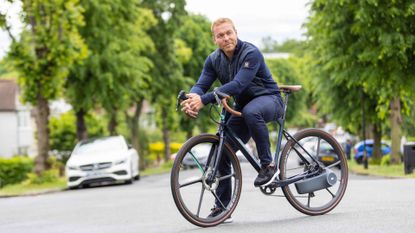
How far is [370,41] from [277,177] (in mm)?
17254

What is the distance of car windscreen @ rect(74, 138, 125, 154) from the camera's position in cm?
2348

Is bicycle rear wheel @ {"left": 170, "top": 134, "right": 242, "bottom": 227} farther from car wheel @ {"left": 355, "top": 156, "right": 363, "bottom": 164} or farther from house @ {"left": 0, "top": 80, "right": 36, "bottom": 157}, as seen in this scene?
house @ {"left": 0, "top": 80, "right": 36, "bottom": 157}

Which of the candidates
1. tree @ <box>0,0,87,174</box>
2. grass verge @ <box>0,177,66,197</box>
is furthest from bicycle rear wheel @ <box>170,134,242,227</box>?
tree @ <box>0,0,87,174</box>

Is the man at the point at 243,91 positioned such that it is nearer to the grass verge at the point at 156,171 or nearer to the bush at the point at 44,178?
the bush at the point at 44,178

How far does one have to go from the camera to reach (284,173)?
25.2 feet

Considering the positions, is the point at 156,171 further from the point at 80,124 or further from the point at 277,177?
the point at 277,177

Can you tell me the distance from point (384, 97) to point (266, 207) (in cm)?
1764

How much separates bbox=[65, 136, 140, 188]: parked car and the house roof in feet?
168

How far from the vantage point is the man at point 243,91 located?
23.9 ft

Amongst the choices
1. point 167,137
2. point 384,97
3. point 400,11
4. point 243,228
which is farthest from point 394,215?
point 167,137

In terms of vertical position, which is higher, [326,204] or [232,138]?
[232,138]

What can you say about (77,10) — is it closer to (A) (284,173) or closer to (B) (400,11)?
(B) (400,11)

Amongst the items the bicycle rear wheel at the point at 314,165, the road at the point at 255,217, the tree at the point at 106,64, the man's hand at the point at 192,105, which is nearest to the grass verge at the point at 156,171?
the tree at the point at 106,64

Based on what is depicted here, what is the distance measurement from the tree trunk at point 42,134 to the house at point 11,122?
153 feet
